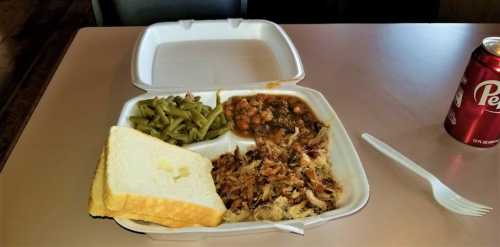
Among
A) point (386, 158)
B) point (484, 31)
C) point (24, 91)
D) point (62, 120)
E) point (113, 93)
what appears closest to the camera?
point (386, 158)

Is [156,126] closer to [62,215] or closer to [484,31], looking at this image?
[62,215]

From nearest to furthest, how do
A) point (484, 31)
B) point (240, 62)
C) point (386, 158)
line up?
point (386, 158), point (240, 62), point (484, 31)

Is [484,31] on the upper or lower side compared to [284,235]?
upper

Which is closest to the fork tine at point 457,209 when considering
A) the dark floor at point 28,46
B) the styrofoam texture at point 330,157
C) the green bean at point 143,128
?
the styrofoam texture at point 330,157

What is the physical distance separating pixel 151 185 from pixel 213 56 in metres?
0.72

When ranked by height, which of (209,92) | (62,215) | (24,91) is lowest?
(24,91)

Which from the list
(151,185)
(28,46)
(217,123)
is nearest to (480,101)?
(217,123)

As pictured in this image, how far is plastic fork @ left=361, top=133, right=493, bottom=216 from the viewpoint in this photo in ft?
3.02

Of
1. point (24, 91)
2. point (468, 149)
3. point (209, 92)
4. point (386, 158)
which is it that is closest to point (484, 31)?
point (468, 149)

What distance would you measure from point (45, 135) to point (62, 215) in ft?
0.97

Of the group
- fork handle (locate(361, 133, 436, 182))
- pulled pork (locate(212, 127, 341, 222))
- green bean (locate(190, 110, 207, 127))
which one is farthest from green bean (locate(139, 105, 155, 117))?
fork handle (locate(361, 133, 436, 182))

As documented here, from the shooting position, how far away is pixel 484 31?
160 centimetres

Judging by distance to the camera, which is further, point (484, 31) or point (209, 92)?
point (484, 31)

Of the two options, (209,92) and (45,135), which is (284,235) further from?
(45,135)
